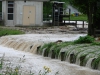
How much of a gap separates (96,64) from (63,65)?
1.70 meters

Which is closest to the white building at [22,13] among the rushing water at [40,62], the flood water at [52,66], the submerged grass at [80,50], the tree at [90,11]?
the tree at [90,11]

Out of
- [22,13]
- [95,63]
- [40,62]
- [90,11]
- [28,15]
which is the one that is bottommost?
[40,62]

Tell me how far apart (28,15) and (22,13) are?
0.62 metres

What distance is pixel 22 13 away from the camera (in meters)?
39.3

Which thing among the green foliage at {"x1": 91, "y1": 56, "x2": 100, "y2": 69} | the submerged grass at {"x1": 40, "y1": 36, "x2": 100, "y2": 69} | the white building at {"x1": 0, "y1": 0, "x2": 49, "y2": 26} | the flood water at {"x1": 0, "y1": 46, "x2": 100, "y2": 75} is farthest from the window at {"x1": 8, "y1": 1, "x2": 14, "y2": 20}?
the green foliage at {"x1": 91, "y1": 56, "x2": 100, "y2": 69}

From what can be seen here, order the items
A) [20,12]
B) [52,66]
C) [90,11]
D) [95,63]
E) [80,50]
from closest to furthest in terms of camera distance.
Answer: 1. [95,63]
2. [52,66]
3. [80,50]
4. [90,11]
5. [20,12]

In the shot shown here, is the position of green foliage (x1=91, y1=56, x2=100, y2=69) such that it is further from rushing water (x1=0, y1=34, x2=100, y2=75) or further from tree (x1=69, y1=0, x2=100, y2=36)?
tree (x1=69, y1=0, x2=100, y2=36)

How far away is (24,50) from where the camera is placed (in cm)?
2128

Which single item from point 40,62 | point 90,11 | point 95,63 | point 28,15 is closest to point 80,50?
point 40,62

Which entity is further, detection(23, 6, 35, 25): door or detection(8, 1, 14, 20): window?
detection(8, 1, 14, 20): window

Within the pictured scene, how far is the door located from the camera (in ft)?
129

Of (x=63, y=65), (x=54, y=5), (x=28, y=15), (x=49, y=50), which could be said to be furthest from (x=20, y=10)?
(x=63, y=65)

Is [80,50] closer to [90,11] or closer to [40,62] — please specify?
[40,62]

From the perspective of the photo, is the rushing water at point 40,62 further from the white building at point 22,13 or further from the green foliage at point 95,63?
the white building at point 22,13
